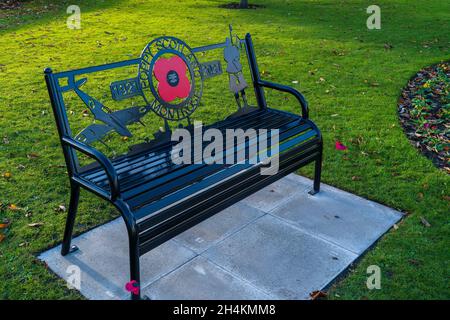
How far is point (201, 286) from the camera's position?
3094mm

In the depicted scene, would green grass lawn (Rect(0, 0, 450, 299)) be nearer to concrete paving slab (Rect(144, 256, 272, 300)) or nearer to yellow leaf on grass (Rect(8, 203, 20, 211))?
yellow leaf on grass (Rect(8, 203, 20, 211))

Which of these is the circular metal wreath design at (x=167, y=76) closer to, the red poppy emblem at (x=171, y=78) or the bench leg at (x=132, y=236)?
the red poppy emblem at (x=171, y=78)

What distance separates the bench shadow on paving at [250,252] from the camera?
309 centimetres

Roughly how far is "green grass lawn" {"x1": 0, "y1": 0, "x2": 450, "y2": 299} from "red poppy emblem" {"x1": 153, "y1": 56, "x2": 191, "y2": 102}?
3.51 ft

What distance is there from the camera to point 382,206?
13.1 feet

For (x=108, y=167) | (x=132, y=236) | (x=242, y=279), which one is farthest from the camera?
(x=242, y=279)

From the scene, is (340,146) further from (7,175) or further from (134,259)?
(7,175)

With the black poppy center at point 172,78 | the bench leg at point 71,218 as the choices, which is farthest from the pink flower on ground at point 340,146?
the bench leg at point 71,218

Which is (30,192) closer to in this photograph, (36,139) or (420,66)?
(36,139)

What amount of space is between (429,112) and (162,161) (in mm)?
4037

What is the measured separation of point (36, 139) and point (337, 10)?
29.9ft

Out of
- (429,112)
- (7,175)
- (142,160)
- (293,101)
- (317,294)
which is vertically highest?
(142,160)

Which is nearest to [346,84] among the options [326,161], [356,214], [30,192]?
[326,161]

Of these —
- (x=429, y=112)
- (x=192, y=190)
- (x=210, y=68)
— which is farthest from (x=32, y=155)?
(x=429, y=112)
